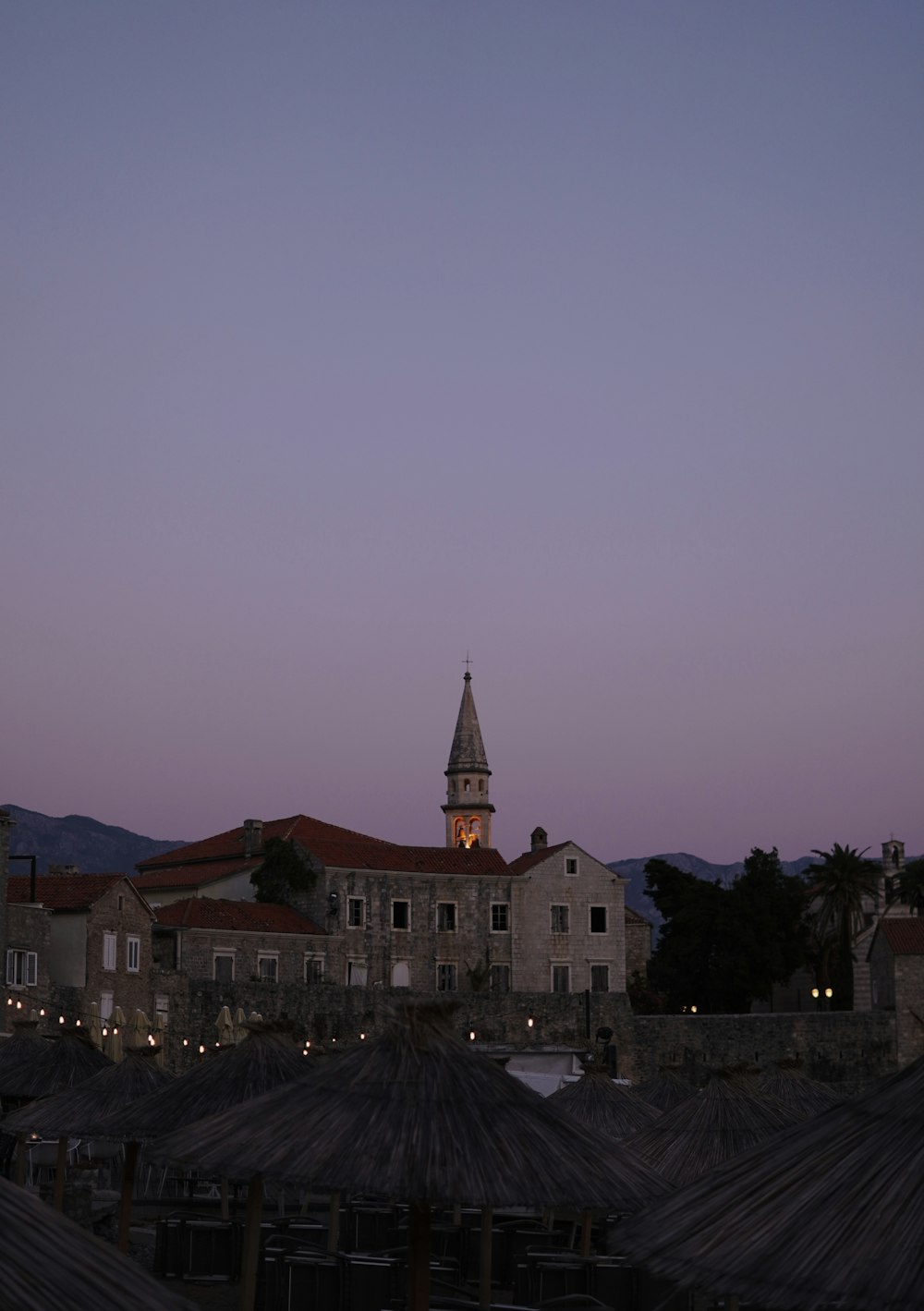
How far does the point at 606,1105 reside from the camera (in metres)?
25.5

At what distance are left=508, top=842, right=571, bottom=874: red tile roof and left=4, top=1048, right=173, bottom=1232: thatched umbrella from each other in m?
48.2

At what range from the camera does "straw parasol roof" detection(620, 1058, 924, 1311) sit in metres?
6.54

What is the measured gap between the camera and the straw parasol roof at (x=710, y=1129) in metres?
19.8

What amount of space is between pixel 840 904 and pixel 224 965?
31305mm

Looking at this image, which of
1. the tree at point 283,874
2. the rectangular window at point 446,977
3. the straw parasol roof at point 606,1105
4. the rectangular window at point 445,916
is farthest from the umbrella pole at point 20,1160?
the rectangular window at point 445,916

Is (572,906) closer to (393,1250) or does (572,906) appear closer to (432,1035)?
(393,1250)

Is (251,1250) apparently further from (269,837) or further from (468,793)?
(468,793)

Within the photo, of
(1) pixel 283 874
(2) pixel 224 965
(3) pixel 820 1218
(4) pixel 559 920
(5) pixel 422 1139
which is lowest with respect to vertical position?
(5) pixel 422 1139

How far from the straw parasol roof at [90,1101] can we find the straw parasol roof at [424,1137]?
7.54 m

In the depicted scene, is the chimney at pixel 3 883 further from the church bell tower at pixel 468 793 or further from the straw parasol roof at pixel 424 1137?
the church bell tower at pixel 468 793

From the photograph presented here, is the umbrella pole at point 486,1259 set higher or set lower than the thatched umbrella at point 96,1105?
lower

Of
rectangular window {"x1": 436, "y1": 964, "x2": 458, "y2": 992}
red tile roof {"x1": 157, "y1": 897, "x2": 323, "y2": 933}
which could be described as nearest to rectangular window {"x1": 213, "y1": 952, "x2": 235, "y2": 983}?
red tile roof {"x1": 157, "y1": 897, "x2": 323, "y2": 933}

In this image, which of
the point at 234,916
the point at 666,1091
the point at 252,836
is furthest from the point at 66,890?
the point at 666,1091

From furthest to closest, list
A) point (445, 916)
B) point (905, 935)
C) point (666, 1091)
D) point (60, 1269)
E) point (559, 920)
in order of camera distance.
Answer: point (559, 920)
point (445, 916)
point (905, 935)
point (666, 1091)
point (60, 1269)
